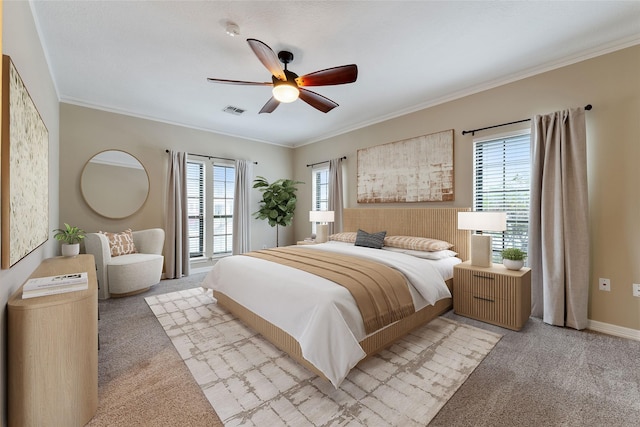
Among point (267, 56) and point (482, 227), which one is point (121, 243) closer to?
point (267, 56)

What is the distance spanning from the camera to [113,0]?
2135 millimetres

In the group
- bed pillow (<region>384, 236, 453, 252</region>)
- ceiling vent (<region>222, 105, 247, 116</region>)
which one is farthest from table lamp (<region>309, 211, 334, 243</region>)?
ceiling vent (<region>222, 105, 247, 116</region>)

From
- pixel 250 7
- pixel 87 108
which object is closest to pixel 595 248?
pixel 250 7

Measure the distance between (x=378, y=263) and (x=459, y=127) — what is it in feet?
7.58

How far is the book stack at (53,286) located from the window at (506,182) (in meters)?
4.05

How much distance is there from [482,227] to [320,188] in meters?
3.53

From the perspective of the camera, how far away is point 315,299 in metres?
2.00

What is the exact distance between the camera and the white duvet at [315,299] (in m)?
1.83

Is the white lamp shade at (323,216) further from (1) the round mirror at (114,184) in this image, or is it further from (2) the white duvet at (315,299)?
(1) the round mirror at (114,184)

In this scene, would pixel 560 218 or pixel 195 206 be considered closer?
pixel 560 218

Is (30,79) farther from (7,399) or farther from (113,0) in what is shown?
(7,399)

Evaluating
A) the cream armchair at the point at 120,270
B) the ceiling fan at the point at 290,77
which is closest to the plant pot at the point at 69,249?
the cream armchair at the point at 120,270

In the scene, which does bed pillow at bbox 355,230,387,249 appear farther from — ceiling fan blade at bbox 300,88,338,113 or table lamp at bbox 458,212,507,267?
ceiling fan blade at bbox 300,88,338,113

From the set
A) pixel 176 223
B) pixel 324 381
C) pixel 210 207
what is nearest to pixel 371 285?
pixel 324 381
